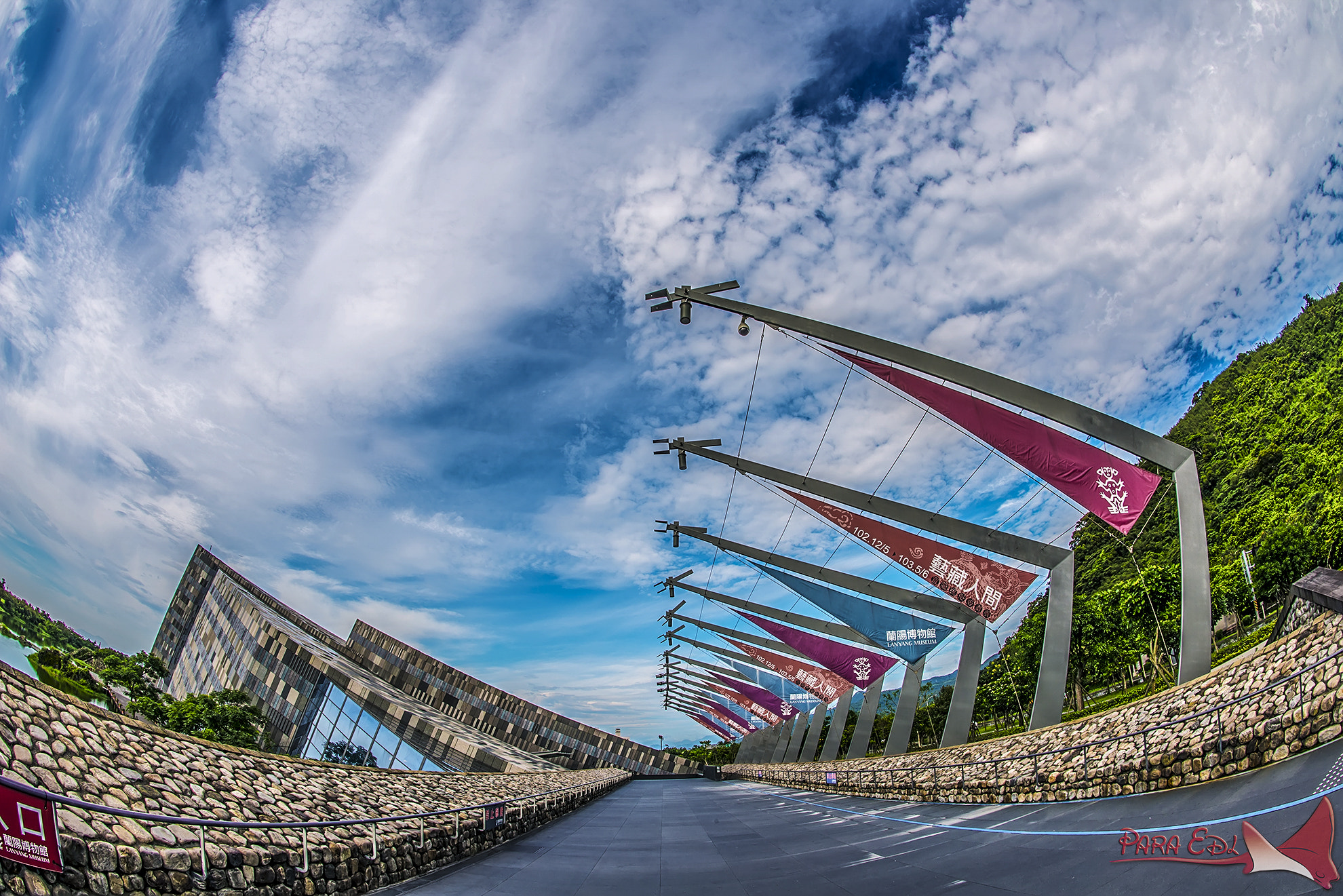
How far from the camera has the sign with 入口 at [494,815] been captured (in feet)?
36.7

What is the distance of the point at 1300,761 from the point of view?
7777 mm

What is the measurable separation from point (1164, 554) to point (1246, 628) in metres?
10.7

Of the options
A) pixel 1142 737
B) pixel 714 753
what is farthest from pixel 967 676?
pixel 714 753

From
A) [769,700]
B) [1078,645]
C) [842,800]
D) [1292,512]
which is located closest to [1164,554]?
[1292,512]

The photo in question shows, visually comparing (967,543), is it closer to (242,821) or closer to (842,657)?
(842,657)

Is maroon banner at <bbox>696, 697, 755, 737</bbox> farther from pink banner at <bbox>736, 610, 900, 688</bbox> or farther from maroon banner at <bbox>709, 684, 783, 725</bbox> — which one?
pink banner at <bbox>736, 610, 900, 688</bbox>

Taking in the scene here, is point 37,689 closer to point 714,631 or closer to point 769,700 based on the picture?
point 714,631

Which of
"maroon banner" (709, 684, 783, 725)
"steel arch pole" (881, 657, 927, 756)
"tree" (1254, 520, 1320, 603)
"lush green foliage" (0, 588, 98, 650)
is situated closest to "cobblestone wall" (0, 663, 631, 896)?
"lush green foliage" (0, 588, 98, 650)

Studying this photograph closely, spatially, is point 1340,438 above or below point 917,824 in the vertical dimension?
above

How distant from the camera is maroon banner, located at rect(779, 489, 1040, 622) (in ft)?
52.3

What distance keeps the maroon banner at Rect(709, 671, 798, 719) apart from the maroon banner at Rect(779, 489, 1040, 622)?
26744 mm

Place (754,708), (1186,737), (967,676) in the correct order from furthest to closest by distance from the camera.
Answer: (754,708)
(967,676)
(1186,737)

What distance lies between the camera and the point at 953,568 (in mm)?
16406

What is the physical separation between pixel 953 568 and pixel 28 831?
1730 cm
